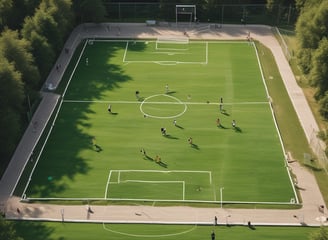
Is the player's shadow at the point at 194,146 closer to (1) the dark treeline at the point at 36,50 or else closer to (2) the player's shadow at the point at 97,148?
(2) the player's shadow at the point at 97,148

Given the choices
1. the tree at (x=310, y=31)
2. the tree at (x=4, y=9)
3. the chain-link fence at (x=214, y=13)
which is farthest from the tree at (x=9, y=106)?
the chain-link fence at (x=214, y=13)

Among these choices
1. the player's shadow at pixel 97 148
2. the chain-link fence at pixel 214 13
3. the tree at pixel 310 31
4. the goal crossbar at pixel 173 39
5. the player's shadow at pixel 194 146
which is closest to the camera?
the player's shadow at pixel 97 148

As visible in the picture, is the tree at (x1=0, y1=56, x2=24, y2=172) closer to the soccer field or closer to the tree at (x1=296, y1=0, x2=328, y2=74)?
the soccer field

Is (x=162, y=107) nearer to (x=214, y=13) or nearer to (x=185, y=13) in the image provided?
(x=185, y=13)

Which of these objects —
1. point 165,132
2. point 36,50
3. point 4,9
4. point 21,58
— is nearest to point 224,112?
point 165,132

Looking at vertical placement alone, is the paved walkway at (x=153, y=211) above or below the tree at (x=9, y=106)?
below

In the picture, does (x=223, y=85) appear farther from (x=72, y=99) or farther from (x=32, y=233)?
(x=32, y=233)
